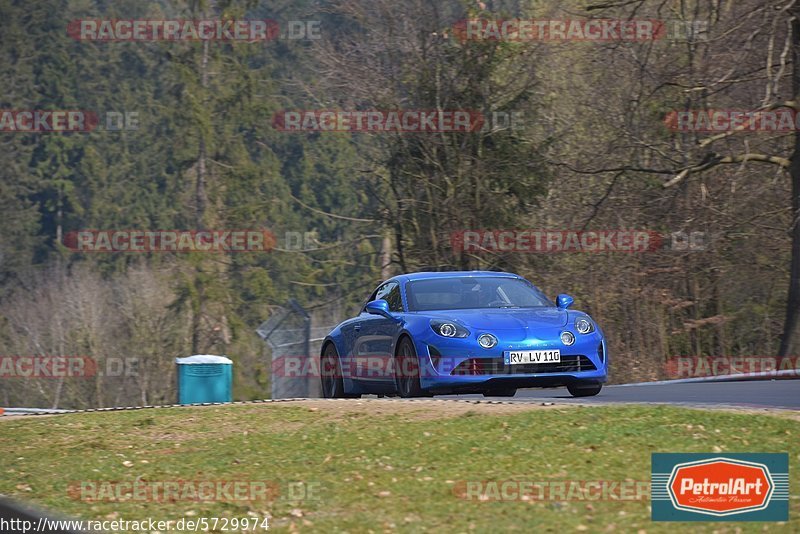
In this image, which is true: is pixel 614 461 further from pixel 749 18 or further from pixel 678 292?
pixel 678 292

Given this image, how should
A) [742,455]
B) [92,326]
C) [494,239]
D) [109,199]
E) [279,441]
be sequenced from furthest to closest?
[109,199], [92,326], [494,239], [279,441], [742,455]

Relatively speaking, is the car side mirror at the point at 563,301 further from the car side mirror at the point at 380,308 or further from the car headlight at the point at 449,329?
the car side mirror at the point at 380,308

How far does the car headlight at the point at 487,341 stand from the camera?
13445 millimetres

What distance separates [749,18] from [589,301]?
633cm

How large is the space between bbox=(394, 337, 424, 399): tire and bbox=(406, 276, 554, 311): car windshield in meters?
0.70

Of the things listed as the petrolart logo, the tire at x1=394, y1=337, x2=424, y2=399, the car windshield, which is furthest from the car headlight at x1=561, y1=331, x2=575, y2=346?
the petrolart logo

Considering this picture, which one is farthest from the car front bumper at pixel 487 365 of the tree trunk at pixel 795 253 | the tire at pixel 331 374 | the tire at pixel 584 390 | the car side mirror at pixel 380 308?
the tree trunk at pixel 795 253

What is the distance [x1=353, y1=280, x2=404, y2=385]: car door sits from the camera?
48.0ft

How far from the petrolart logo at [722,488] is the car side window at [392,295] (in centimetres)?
649

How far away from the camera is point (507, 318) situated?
13.8 meters

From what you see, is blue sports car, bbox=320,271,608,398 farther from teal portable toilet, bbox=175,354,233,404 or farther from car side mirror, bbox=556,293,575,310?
teal portable toilet, bbox=175,354,233,404

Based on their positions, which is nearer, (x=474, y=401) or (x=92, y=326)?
Answer: (x=474, y=401)

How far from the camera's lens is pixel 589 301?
26.5 metres

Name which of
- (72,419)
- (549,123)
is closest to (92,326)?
(549,123)
